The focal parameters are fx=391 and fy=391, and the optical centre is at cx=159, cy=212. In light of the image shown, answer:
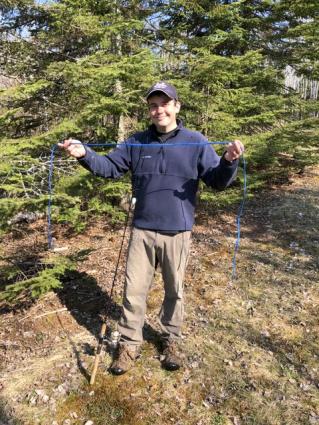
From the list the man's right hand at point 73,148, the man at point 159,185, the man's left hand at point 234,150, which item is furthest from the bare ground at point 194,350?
the man's left hand at point 234,150

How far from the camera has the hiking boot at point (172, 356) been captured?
408 cm

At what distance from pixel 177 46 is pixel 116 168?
6073 millimetres

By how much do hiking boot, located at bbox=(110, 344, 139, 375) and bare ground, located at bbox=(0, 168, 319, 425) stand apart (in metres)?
0.09

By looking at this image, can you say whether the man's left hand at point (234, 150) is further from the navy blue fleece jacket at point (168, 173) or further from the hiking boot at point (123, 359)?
the hiking boot at point (123, 359)

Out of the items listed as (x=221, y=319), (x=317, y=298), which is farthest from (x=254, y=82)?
(x=221, y=319)

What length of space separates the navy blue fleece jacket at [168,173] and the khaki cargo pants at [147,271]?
121 mm

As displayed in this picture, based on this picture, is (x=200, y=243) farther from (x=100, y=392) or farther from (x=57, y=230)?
(x=100, y=392)

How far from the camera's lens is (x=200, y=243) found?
8039mm

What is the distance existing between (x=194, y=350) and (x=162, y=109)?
272cm

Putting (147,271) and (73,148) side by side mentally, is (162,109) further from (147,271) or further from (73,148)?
(147,271)

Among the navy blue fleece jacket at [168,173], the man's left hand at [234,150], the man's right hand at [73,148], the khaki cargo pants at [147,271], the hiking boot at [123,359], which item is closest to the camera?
the man's left hand at [234,150]

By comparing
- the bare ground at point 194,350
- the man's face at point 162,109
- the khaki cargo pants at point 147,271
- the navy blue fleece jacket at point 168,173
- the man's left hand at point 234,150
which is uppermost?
the man's face at point 162,109

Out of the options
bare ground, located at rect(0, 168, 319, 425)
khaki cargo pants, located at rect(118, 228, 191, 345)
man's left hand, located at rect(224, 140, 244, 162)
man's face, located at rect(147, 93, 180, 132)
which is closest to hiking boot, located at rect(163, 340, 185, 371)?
bare ground, located at rect(0, 168, 319, 425)

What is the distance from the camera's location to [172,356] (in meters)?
4.12
